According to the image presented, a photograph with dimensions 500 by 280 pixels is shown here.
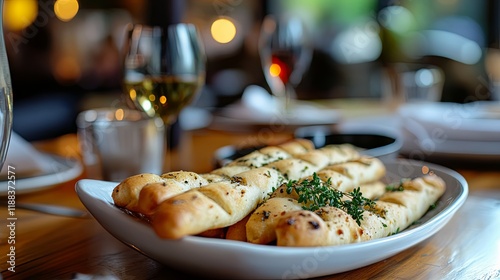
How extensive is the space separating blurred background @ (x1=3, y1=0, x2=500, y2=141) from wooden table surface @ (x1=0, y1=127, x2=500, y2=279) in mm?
3370

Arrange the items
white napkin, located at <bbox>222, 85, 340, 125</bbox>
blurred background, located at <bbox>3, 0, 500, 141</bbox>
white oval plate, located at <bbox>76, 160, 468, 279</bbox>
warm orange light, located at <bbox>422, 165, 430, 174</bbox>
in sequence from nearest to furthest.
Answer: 1. white oval plate, located at <bbox>76, 160, 468, 279</bbox>
2. warm orange light, located at <bbox>422, 165, 430, 174</bbox>
3. white napkin, located at <bbox>222, 85, 340, 125</bbox>
4. blurred background, located at <bbox>3, 0, 500, 141</bbox>

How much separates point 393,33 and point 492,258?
4.25ft

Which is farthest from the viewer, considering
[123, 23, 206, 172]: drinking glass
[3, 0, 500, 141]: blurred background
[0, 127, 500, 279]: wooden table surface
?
[3, 0, 500, 141]: blurred background

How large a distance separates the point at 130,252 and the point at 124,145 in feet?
1.36

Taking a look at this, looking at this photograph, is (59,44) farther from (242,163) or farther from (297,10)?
(242,163)

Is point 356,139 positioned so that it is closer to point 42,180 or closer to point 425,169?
point 425,169

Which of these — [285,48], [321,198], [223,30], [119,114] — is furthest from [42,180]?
[223,30]

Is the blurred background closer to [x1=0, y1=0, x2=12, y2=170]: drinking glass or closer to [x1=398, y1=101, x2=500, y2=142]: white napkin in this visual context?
[x1=398, y1=101, x2=500, y2=142]: white napkin

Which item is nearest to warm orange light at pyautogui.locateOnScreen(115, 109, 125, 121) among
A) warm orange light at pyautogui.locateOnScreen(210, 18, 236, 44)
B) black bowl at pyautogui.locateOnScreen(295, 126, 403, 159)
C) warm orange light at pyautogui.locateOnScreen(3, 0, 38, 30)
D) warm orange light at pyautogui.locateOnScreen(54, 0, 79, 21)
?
black bowl at pyautogui.locateOnScreen(295, 126, 403, 159)

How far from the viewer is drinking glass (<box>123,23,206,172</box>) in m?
1.07

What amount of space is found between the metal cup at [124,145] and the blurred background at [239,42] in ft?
10.2

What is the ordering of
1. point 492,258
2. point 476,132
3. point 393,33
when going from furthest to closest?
point 393,33 → point 476,132 → point 492,258

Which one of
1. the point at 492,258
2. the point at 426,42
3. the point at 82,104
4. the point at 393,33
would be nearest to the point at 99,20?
the point at 82,104

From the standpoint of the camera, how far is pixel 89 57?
219 inches
